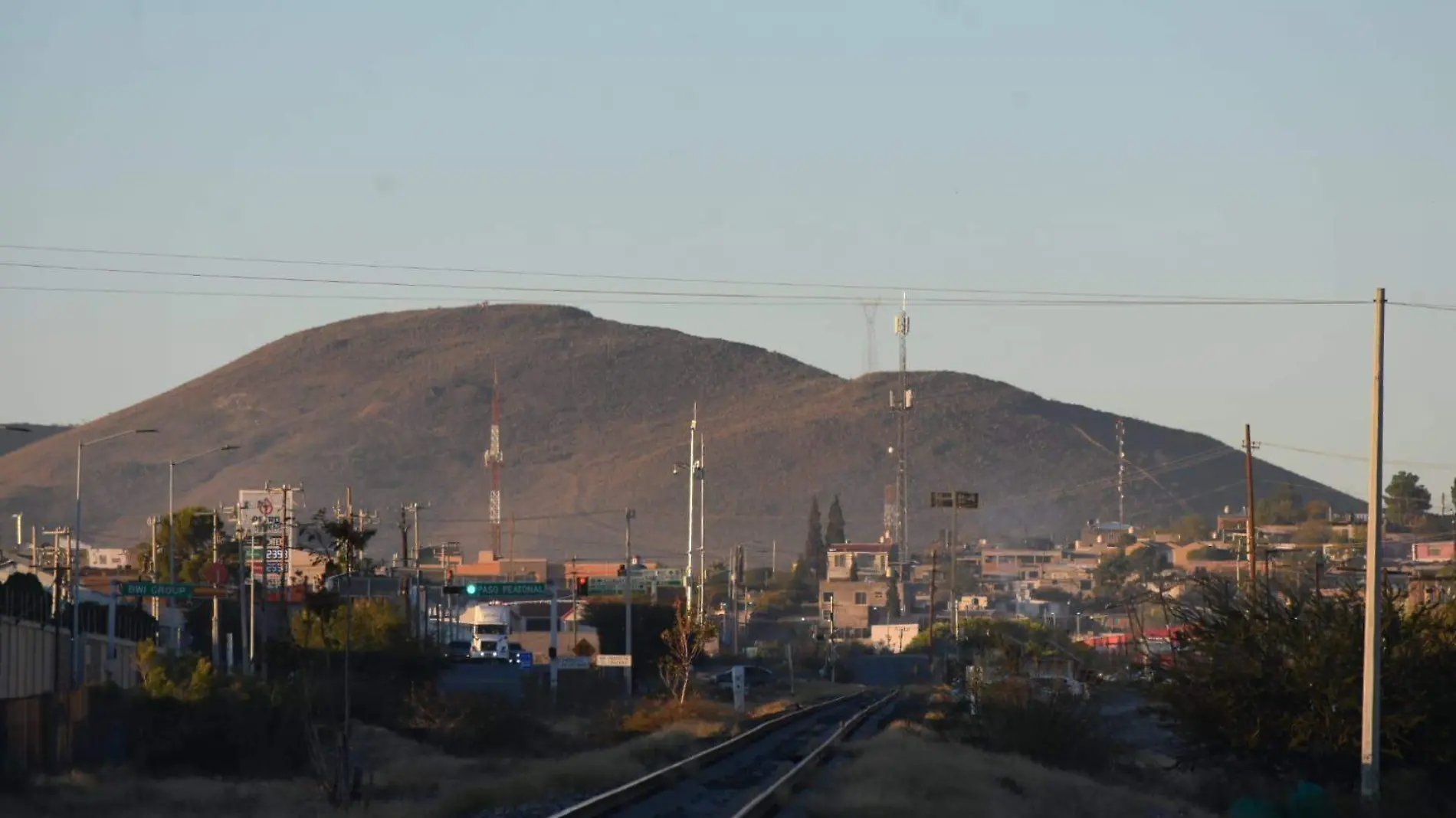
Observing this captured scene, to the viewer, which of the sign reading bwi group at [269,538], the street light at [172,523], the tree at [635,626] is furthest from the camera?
the tree at [635,626]

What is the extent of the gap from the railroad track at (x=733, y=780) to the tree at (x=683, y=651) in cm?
1979

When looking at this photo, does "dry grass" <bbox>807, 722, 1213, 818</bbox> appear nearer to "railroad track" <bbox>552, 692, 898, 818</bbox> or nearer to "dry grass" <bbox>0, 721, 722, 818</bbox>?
"railroad track" <bbox>552, 692, 898, 818</bbox>

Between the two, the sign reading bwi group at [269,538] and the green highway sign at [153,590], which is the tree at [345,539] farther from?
the green highway sign at [153,590]

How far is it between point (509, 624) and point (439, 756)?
86.0m

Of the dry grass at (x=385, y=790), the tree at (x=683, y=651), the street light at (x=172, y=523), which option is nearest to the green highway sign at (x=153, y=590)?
the street light at (x=172, y=523)

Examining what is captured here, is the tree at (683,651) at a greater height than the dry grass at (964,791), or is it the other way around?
the dry grass at (964,791)

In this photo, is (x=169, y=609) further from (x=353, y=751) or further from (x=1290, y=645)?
(x=1290, y=645)

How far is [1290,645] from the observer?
4016cm

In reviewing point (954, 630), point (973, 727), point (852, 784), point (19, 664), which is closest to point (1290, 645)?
point (852, 784)

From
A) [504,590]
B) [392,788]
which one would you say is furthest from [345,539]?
[504,590]

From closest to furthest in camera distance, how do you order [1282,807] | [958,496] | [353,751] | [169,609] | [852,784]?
[1282,807]
[852,784]
[353,751]
[169,609]
[958,496]

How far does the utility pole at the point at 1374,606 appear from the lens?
34500 millimetres

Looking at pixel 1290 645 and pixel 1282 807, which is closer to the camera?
pixel 1282 807

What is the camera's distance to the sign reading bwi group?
81.1m
